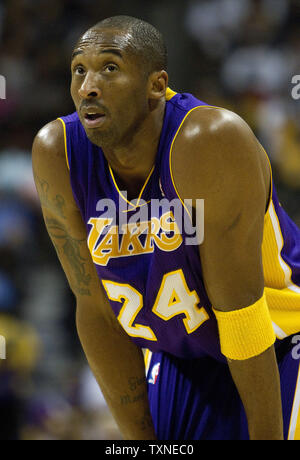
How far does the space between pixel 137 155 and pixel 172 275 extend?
0.32 m

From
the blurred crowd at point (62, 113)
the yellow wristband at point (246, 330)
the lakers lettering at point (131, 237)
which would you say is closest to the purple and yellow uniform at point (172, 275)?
the lakers lettering at point (131, 237)

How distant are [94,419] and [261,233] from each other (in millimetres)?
2543

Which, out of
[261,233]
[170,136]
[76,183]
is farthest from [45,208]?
[261,233]

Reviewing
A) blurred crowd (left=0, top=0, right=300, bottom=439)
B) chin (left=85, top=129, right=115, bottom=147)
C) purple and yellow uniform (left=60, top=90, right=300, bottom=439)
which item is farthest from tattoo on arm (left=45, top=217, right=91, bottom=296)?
blurred crowd (left=0, top=0, right=300, bottom=439)

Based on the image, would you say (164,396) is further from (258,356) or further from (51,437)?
(51,437)

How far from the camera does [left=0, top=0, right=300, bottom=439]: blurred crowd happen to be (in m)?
4.05

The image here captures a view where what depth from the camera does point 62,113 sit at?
16.5 feet

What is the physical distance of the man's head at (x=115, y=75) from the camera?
167 cm

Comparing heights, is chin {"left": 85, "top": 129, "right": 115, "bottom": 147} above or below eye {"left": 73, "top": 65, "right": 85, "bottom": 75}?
below

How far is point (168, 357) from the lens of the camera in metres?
2.16

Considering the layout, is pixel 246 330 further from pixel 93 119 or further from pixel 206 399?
pixel 93 119

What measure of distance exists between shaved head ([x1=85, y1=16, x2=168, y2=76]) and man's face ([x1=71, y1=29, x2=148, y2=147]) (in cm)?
1

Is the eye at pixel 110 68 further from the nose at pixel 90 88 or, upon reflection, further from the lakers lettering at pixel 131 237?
the lakers lettering at pixel 131 237

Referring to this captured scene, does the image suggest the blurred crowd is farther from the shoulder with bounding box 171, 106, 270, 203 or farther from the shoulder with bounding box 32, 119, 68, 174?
the shoulder with bounding box 171, 106, 270, 203
